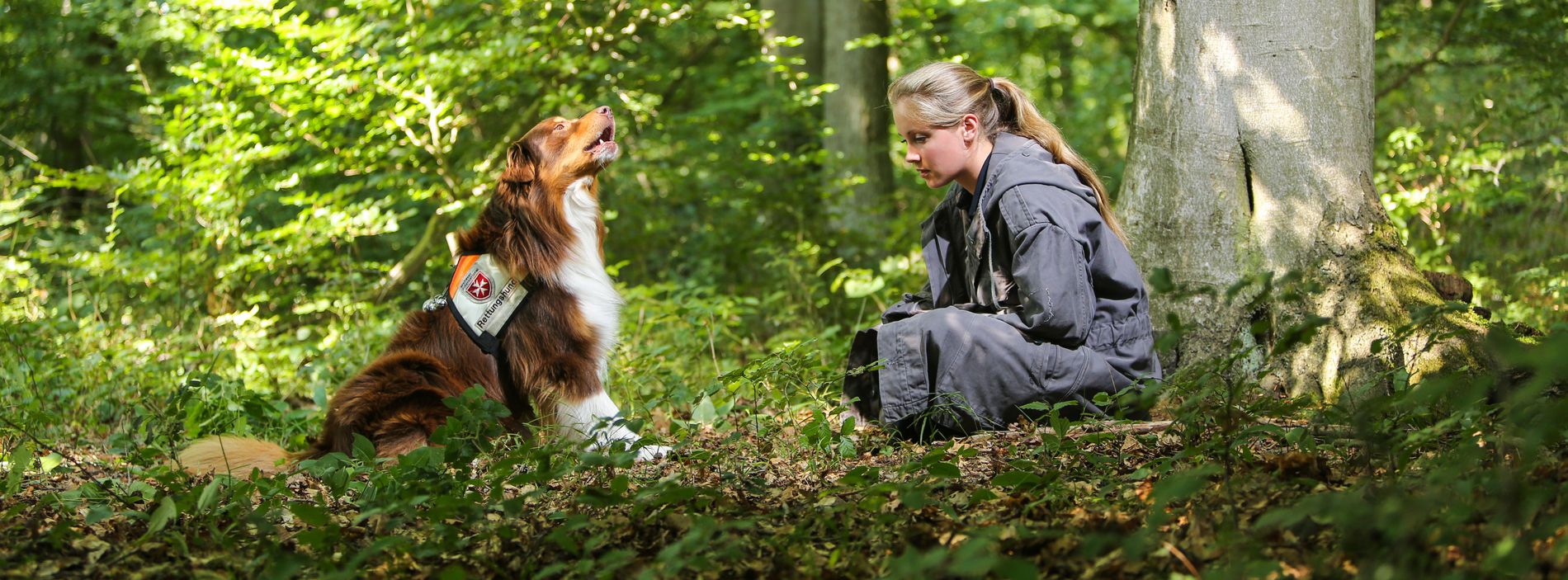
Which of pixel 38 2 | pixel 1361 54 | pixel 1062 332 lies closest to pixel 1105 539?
pixel 1062 332

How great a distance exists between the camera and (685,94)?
485 inches

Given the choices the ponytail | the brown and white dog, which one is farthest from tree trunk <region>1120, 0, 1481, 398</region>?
the brown and white dog

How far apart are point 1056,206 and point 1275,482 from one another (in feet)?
4.62

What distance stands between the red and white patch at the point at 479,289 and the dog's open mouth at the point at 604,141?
0.75 m

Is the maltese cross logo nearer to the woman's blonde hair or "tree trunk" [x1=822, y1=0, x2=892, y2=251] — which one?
the woman's blonde hair

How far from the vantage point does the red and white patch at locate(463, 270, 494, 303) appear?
14.0 feet

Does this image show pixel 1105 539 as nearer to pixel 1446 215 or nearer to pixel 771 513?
pixel 771 513

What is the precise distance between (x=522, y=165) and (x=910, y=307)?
1.72 m

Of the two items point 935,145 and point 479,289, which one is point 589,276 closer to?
point 479,289

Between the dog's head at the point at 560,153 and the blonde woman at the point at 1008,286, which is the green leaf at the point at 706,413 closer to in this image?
the blonde woman at the point at 1008,286

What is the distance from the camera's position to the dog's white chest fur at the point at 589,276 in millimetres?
4422

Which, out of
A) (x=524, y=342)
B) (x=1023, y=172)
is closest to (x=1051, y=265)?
(x=1023, y=172)

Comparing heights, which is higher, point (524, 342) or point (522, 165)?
point (522, 165)

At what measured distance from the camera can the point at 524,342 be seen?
14.1 ft
